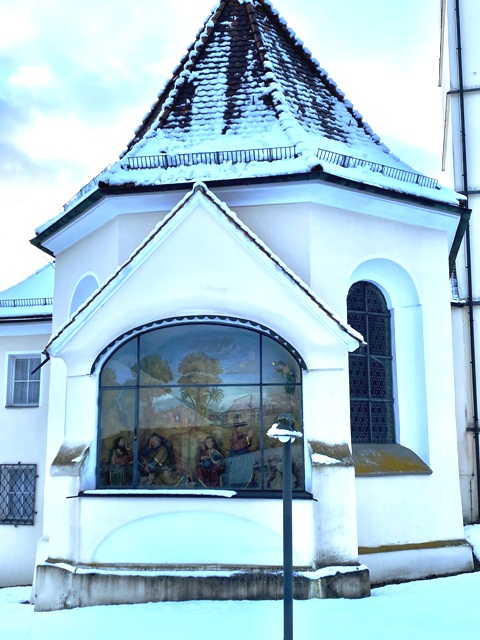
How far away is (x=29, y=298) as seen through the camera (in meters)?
14.9

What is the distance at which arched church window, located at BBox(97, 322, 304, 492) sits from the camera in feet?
29.5

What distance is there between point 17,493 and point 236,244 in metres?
7.87

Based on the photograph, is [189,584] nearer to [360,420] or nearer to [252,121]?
[360,420]

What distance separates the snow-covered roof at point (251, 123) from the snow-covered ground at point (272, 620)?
531 cm

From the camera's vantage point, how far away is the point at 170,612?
7875 millimetres

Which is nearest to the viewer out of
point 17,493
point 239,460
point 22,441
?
point 239,460

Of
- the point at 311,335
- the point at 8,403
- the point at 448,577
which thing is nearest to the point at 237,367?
the point at 311,335

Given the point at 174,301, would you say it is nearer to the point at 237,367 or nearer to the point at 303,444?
the point at 237,367

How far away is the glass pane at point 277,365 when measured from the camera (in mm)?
9039

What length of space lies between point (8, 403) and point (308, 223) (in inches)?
311

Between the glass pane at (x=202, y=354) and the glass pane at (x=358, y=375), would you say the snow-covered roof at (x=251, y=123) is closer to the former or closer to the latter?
the glass pane at (x=202, y=354)

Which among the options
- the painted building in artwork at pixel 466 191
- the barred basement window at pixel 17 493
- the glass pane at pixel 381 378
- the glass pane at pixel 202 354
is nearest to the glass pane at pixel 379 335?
the glass pane at pixel 381 378

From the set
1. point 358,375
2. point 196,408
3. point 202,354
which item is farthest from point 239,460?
point 358,375

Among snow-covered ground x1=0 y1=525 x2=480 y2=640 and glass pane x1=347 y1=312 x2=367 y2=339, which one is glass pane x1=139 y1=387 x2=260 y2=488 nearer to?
snow-covered ground x1=0 y1=525 x2=480 y2=640
